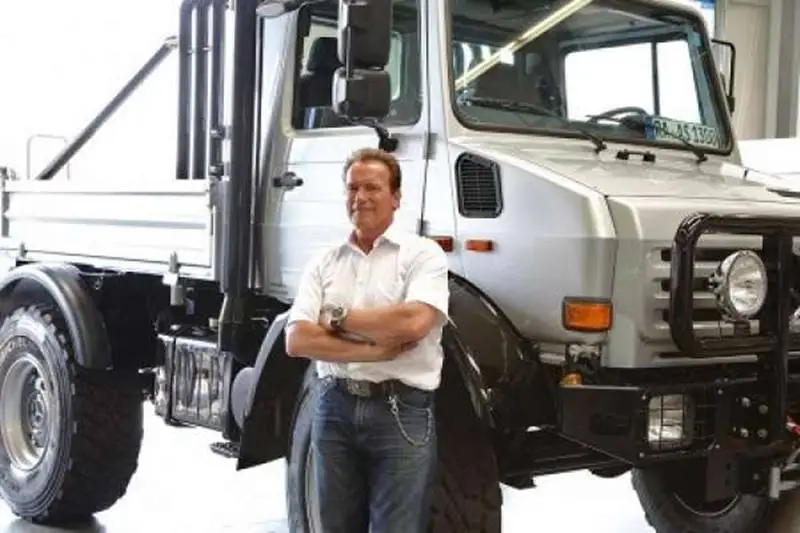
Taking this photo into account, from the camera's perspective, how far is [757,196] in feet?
12.9

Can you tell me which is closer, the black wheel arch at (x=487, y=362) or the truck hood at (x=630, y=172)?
Result: the black wheel arch at (x=487, y=362)

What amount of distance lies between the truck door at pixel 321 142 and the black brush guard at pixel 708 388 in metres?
0.94

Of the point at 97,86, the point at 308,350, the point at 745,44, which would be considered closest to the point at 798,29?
the point at 745,44

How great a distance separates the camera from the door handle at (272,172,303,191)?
430 centimetres

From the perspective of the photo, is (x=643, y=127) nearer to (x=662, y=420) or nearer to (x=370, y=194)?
(x=662, y=420)

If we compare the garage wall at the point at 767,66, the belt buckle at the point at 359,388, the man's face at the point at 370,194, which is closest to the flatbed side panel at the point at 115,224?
the man's face at the point at 370,194

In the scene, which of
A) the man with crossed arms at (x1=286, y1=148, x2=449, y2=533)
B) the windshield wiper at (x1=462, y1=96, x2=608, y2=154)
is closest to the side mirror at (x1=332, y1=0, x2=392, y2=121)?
the man with crossed arms at (x1=286, y1=148, x2=449, y2=533)

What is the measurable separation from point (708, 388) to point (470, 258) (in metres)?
0.83

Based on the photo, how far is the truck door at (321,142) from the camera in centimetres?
395

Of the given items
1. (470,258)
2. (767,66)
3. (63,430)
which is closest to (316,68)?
(470,258)

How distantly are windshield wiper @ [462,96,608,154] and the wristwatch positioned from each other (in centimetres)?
108

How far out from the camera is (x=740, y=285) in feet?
11.3

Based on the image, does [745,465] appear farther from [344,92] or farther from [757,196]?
[344,92]

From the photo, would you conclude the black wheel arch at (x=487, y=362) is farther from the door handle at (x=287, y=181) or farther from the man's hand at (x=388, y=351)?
the door handle at (x=287, y=181)
